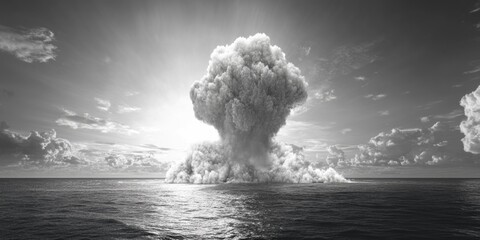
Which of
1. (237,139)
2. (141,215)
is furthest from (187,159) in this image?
(141,215)

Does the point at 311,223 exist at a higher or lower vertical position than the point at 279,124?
lower

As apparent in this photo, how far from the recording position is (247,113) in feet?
307

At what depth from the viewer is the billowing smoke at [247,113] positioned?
312ft

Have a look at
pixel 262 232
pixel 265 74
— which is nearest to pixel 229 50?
pixel 265 74

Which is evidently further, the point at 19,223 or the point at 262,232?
the point at 19,223

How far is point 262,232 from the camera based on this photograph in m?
17.4

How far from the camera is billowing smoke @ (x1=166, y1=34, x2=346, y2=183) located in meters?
95.1

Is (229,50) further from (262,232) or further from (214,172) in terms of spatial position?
(262,232)

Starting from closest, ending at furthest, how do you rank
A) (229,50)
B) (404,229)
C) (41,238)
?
(41,238) < (404,229) < (229,50)

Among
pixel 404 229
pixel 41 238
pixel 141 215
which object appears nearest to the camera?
pixel 41 238

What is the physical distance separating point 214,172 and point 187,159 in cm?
1474

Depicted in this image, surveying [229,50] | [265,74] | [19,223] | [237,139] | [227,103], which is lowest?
[19,223]

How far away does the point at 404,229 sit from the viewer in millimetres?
18547

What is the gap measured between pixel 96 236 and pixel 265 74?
83.3 metres
